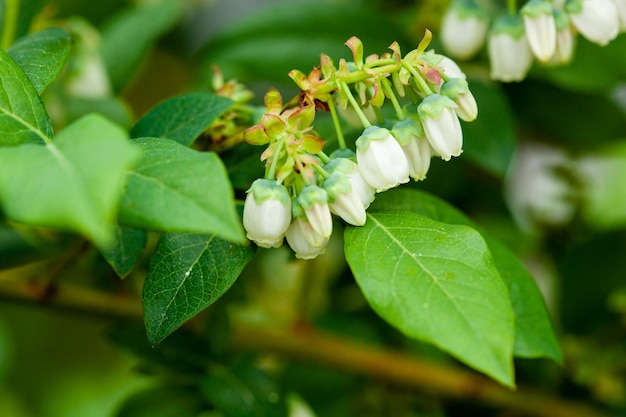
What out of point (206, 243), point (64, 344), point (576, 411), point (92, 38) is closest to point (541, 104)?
point (576, 411)

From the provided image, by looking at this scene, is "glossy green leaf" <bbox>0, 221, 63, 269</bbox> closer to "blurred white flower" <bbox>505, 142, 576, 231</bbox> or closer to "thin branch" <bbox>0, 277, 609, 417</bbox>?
"thin branch" <bbox>0, 277, 609, 417</bbox>

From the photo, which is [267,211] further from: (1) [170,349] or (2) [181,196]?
(1) [170,349]

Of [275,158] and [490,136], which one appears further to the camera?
[490,136]

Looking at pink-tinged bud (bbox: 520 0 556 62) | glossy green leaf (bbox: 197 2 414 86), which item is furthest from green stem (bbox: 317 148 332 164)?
glossy green leaf (bbox: 197 2 414 86)

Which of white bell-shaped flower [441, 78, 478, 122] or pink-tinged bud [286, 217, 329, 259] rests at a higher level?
white bell-shaped flower [441, 78, 478, 122]

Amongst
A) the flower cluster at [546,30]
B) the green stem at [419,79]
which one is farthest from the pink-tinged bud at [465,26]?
the green stem at [419,79]

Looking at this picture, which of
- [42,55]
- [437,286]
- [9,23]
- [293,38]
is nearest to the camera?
[437,286]

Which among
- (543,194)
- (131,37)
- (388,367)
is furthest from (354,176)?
(543,194)
